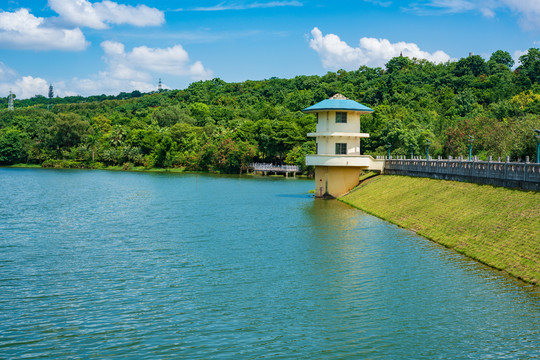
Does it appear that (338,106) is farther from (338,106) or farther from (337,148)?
(337,148)

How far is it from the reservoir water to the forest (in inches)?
1802

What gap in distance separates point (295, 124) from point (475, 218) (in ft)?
247

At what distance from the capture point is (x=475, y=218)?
2916 cm

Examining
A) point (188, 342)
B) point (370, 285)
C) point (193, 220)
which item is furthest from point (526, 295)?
point (193, 220)

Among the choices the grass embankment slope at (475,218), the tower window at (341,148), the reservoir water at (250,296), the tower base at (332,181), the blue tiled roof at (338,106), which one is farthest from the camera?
the tower base at (332,181)

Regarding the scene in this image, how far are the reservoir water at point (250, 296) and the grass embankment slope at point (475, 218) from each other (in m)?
1.10

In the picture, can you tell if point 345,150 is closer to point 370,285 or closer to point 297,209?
point 297,209

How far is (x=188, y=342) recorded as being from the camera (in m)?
14.5

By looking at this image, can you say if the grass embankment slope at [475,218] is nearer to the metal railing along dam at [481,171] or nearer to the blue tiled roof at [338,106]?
the metal railing along dam at [481,171]

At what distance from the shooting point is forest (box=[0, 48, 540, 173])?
8588 cm

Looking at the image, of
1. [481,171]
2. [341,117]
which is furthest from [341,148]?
[481,171]

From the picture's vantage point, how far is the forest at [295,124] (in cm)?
8588

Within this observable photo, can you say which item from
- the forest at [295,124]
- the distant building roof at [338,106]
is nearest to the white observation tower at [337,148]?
the distant building roof at [338,106]

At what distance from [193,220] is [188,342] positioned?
78.4ft
